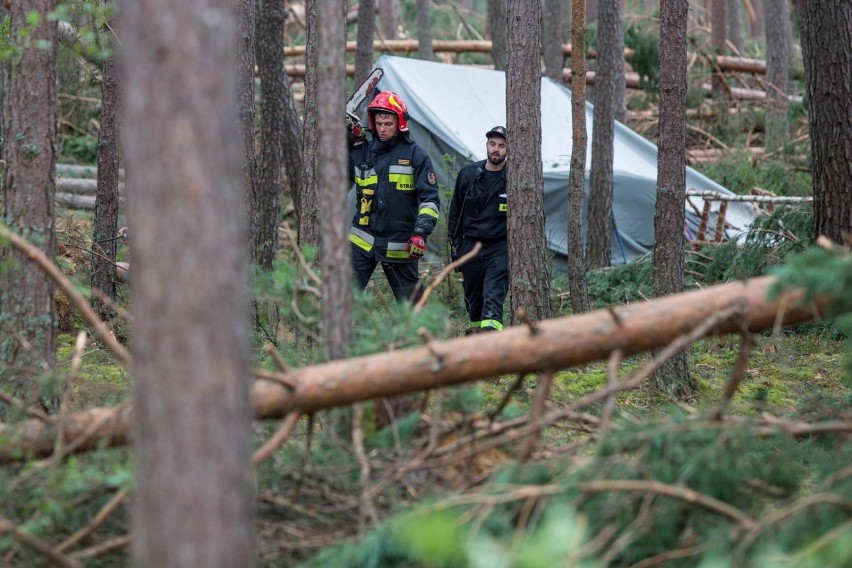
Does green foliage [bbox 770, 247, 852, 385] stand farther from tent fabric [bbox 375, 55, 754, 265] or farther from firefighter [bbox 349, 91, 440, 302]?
tent fabric [bbox 375, 55, 754, 265]

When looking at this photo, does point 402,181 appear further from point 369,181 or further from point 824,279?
point 824,279

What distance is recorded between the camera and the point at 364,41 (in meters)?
13.6

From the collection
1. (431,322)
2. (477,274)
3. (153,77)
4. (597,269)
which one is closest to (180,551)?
(153,77)

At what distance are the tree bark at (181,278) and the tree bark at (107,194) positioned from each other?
551 centimetres

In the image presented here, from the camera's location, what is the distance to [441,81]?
42.4ft

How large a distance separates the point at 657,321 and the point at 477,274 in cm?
434

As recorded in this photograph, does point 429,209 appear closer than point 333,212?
No

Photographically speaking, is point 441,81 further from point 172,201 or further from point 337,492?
point 172,201

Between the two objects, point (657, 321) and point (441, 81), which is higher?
point (441, 81)

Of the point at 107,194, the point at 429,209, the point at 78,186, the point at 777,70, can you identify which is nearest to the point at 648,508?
the point at 429,209

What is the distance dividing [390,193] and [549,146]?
16.8 feet

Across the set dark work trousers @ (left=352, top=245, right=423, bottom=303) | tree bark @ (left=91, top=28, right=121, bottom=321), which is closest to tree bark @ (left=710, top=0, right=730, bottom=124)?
dark work trousers @ (left=352, top=245, right=423, bottom=303)

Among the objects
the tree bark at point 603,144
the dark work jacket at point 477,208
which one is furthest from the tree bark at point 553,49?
the dark work jacket at point 477,208

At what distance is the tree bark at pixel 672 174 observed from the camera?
268 inches
